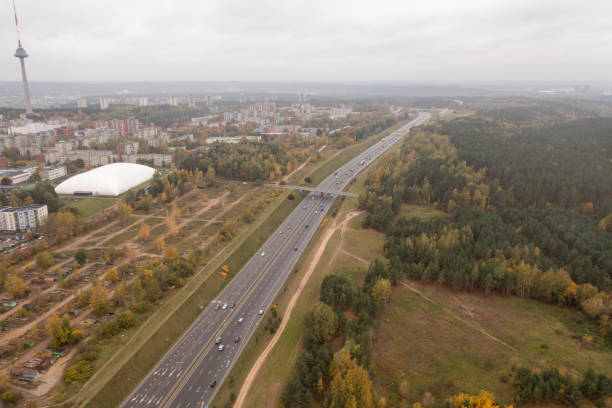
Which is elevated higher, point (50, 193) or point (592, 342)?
point (50, 193)

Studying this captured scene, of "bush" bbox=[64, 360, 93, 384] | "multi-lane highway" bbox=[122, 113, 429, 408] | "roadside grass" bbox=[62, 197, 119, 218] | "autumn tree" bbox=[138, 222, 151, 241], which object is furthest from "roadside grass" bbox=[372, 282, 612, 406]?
"roadside grass" bbox=[62, 197, 119, 218]

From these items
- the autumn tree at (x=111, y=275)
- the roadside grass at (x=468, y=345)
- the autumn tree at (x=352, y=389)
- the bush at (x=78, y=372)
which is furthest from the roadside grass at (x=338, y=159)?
the bush at (x=78, y=372)

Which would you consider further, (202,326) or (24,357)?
(202,326)

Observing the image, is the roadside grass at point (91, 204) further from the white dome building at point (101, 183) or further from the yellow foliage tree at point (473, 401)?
the yellow foliage tree at point (473, 401)

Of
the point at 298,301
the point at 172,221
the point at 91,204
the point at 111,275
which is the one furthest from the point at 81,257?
the point at 298,301

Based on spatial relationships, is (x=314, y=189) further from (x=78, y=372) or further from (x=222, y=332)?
(x=78, y=372)

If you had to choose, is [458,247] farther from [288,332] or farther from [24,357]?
[24,357]

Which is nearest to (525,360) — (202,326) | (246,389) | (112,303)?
(246,389)
